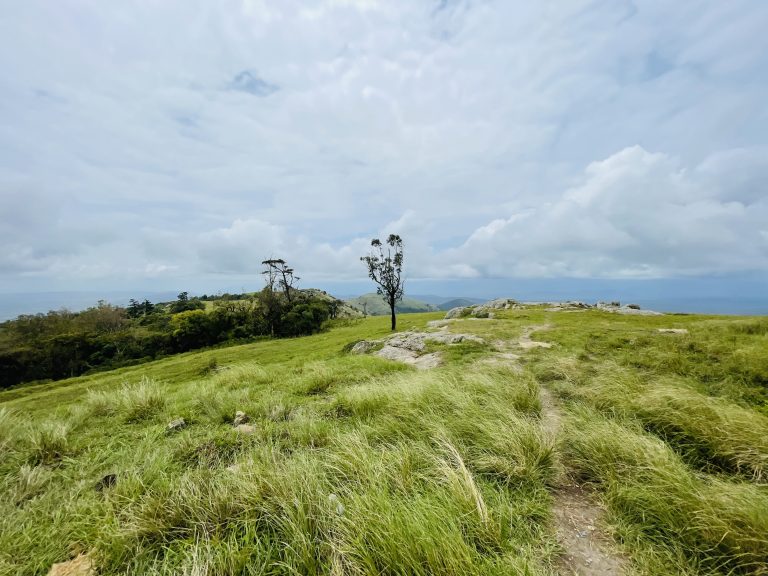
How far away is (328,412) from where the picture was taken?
292 inches

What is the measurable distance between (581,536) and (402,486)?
2.01 m

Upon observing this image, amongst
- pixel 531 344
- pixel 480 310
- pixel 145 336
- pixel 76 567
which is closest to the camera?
pixel 76 567

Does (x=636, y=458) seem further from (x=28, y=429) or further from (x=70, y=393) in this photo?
(x=70, y=393)

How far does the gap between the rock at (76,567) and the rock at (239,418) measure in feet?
12.6

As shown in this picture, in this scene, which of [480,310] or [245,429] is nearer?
[245,429]

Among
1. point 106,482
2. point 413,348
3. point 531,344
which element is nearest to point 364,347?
point 413,348

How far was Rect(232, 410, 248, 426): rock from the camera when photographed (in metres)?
7.17

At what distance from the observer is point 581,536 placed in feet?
11.1

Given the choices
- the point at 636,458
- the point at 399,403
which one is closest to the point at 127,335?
the point at 399,403

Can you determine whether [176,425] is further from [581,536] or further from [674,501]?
[674,501]

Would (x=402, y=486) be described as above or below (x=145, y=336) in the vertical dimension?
above

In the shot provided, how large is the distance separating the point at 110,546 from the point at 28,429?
18.9ft

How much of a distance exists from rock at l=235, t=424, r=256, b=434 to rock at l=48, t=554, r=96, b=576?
10.3 feet

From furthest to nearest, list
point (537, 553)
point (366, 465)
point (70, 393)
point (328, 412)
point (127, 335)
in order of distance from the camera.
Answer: point (127, 335)
point (70, 393)
point (328, 412)
point (366, 465)
point (537, 553)
